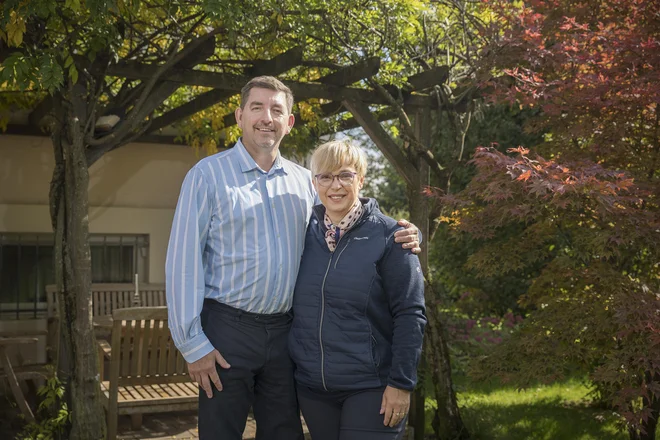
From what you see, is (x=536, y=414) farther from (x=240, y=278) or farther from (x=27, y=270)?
(x=27, y=270)

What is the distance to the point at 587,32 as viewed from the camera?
17.1 feet

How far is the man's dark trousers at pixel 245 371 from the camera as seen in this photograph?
9.62 ft

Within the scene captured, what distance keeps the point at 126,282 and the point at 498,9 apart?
17.0ft

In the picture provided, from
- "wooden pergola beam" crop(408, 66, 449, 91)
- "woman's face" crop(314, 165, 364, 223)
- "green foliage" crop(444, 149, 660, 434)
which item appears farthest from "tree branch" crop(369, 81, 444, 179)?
"woman's face" crop(314, 165, 364, 223)

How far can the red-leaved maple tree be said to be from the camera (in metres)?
4.41

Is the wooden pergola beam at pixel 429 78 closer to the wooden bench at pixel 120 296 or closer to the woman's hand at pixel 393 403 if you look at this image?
the wooden bench at pixel 120 296

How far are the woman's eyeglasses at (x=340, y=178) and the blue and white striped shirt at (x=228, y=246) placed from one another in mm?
249

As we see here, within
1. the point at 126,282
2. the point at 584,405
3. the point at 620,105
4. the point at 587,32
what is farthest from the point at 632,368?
the point at 126,282

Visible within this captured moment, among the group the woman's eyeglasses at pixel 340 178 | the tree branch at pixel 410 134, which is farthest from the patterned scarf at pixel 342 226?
the tree branch at pixel 410 134

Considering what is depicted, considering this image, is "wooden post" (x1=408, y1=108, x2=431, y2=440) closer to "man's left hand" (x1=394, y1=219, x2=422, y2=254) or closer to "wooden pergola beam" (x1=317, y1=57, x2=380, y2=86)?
"wooden pergola beam" (x1=317, y1=57, x2=380, y2=86)

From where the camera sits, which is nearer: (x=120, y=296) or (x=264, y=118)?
(x=264, y=118)

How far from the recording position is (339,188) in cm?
291

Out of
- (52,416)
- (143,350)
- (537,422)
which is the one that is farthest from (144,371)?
(537,422)

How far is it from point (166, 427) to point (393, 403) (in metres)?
4.22
